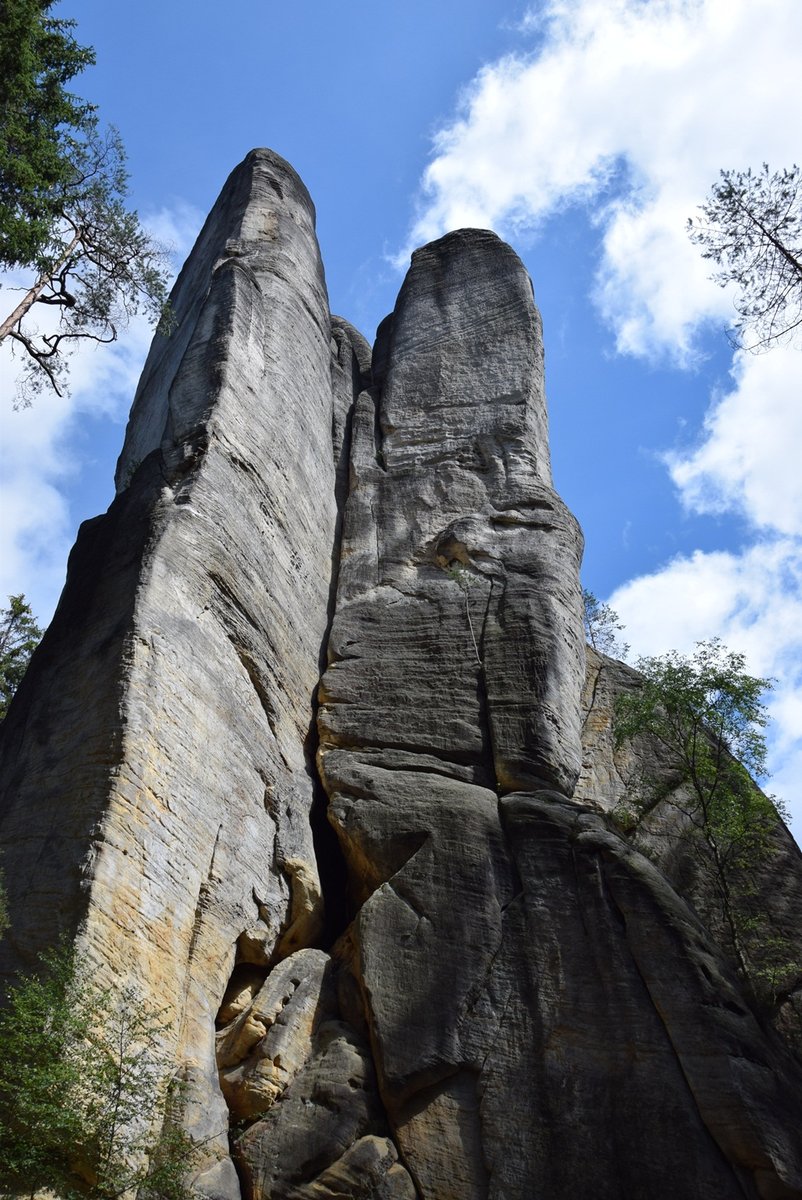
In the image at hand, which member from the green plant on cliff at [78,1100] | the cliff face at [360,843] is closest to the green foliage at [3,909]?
the cliff face at [360,843]

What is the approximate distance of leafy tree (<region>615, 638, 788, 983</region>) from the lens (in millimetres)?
16938

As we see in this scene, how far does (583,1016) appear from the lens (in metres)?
12.6

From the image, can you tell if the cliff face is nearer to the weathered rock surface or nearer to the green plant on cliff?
the weathered rock surface

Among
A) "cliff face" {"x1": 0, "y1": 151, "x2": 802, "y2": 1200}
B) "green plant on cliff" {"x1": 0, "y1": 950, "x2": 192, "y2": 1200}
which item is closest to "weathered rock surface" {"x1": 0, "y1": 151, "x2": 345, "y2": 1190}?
"cliff face" {"x1": 0, "y1": 151, "x2": 802, "y2": 1200}

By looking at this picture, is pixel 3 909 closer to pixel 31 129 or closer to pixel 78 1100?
pixel 78 1100

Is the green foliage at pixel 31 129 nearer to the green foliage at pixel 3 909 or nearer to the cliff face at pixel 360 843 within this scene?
the cliff face at pixel 360 843

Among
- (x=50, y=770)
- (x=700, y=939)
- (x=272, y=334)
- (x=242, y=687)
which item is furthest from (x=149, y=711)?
(x=272, y=334)

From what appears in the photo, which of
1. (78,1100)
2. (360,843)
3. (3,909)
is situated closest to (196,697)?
(360,843)

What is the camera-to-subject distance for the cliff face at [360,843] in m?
11.5

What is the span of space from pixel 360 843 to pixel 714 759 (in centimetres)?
639

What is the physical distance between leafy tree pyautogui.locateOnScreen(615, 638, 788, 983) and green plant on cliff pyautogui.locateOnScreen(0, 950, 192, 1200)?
9219 millimetres

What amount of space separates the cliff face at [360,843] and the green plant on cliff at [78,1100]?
0.58m

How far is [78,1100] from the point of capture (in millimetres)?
9453

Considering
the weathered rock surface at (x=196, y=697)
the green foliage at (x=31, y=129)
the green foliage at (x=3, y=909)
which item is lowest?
the green foliage at (x=3, y=909)
